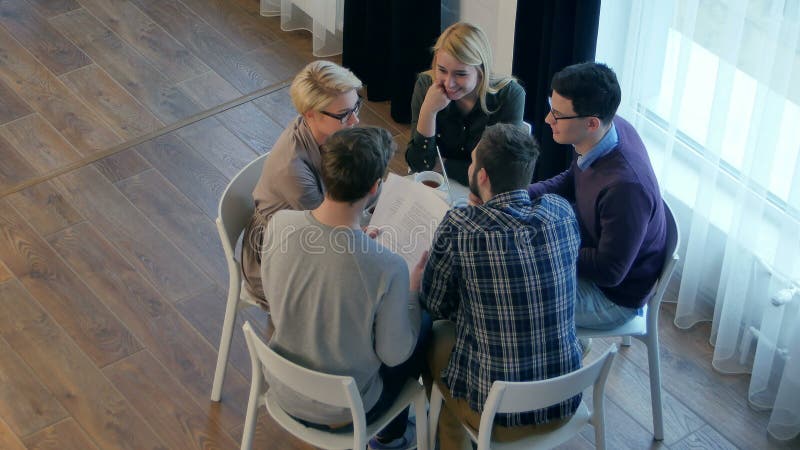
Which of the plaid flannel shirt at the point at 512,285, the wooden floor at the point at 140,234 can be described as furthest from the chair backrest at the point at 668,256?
the wooden floor at the point at 140,234

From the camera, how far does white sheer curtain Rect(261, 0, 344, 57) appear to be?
183 inches

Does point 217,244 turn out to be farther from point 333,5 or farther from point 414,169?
point 333,5


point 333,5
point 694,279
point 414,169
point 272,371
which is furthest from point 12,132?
point 694,279

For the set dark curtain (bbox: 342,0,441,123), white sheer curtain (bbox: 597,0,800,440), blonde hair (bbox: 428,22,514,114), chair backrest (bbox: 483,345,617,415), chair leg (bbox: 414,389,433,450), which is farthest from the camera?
dark curtain (bbox: 342,0,441,123)

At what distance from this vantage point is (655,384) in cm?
298

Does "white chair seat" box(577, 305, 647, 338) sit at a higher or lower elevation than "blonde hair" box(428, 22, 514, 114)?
lower

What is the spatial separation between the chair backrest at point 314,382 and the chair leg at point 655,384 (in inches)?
38.2

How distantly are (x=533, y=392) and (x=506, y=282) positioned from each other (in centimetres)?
26

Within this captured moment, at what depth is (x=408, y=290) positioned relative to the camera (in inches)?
94.3

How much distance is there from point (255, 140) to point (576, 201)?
1.87m

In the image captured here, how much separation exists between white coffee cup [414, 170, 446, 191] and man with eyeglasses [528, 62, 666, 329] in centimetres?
35

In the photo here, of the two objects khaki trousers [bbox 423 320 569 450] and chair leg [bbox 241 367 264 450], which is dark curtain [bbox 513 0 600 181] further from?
chair leg [bbox 241 367 264 450]

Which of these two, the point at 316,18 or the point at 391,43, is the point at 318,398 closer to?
the point at 391,43

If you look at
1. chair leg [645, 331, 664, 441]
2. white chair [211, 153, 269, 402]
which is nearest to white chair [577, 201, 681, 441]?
chair leg [645, 331, 664, 441]
